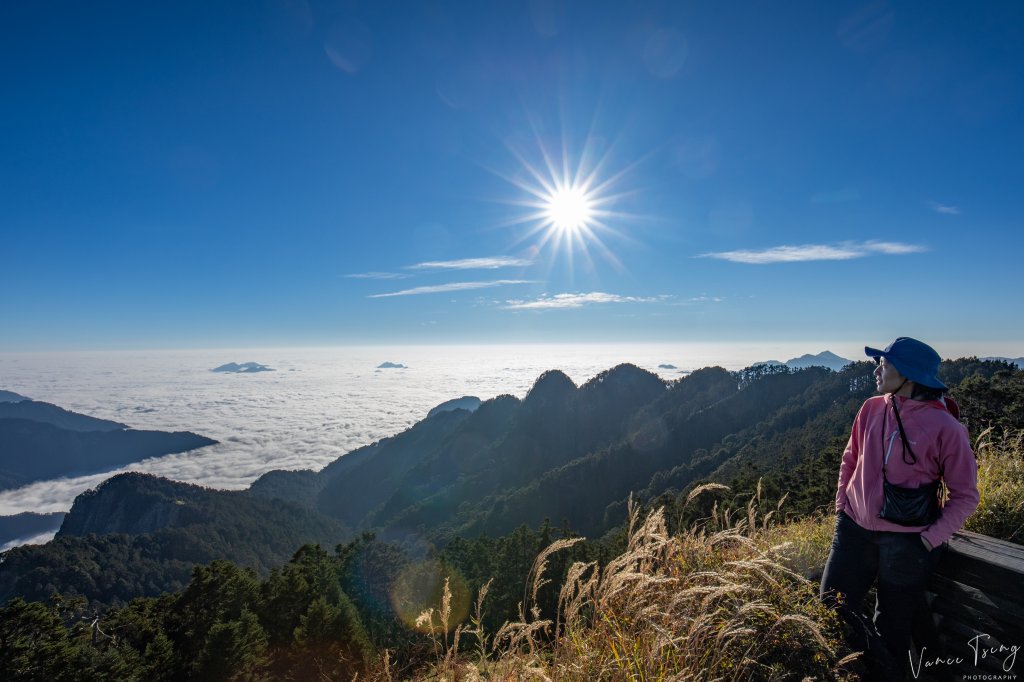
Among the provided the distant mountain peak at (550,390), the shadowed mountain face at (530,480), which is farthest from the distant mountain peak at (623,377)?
the distant mountain peak at (550,390)

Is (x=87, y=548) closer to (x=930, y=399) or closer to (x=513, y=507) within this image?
(x=513, y=507)

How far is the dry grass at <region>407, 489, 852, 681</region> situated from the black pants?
7.7 inches

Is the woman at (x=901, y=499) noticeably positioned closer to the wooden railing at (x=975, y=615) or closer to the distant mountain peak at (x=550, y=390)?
the wooden railing at (x=975, y=615)

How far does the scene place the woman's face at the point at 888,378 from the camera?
11.8 ft

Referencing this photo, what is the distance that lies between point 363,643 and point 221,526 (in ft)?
484

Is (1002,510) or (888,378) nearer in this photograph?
(888,378)

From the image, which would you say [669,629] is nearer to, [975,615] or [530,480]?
[975,615]

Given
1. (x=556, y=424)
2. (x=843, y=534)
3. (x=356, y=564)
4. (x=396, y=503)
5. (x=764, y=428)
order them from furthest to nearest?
(x=556, y=424), (x=396, y=503), (x=764, y=428), (x=356, y=564), (x=843, y=534)

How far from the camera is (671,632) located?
2.55 meters

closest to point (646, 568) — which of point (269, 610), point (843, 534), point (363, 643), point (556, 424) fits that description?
point (843, 534)

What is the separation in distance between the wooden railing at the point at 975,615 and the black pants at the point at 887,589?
8.8 inches

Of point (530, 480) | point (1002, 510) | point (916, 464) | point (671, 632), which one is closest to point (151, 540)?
point (530, 480)

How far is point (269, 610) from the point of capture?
26.9 metres

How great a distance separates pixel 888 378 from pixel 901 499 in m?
0.96
